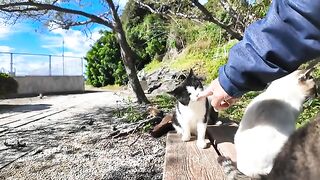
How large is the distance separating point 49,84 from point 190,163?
67.4 ft

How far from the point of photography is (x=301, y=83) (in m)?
1.87

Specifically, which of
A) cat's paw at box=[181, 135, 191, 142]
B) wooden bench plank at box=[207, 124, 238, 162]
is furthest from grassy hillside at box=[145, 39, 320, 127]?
cat's paw at box=[181, 135, 191, 142]

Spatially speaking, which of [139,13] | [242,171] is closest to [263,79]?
[242,171]

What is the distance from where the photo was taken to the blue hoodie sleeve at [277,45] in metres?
1.01

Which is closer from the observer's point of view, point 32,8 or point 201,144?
point 201,144

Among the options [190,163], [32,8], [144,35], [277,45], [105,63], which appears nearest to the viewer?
[277,45]

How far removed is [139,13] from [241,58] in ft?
65.6

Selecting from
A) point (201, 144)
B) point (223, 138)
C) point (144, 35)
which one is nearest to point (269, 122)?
point (201, 144)

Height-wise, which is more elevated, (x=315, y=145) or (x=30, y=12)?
(x=30, y=12)

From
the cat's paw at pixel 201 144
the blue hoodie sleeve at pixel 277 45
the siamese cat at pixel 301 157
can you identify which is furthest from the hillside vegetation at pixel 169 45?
the siamese cat at pixel 301 157

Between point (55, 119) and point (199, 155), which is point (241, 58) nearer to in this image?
point (199, 155)

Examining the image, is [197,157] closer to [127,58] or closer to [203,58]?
[127,58]

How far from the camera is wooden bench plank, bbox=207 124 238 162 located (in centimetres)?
272

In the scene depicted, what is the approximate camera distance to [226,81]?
1.38m
